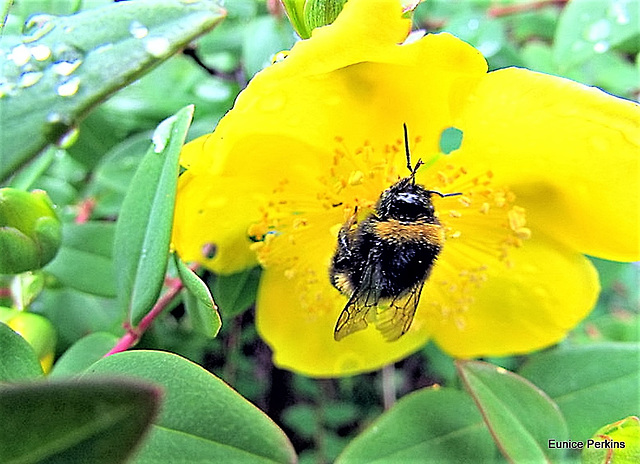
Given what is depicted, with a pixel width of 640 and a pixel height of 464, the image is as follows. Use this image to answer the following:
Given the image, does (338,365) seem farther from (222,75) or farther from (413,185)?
(222,75)

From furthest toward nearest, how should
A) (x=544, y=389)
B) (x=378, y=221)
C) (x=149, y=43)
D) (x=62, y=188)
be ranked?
(x=62, y=188) < (x=544, y=389) < (x=378, y=221) < (x=149, y=43)

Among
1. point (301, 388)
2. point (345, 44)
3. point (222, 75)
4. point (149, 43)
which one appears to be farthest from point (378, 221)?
point (301, 388)

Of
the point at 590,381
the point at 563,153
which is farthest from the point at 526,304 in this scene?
the point at 563,153

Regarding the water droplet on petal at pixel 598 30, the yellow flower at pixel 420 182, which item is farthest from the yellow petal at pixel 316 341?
the water droplet on petal at pixel 598 30

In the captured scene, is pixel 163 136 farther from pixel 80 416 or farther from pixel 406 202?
pixel 80 416

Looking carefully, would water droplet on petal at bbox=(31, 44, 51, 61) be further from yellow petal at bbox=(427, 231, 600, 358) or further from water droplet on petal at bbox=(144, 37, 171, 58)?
yellow petal at bbox=(427, 231, 600, 358)

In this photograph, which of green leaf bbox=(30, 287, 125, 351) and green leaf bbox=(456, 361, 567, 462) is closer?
green leaf bbox=(456, 361, 567, 462)

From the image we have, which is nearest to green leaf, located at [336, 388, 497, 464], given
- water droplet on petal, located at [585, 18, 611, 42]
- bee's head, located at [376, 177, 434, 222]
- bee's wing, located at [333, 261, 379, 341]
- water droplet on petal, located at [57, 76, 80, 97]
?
bee's wing, located at [333, 261, 379, 341]
